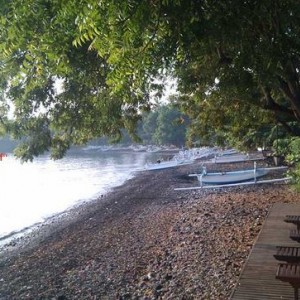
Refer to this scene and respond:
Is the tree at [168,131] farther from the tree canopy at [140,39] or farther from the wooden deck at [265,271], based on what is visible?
the tree canopy at [140,39]

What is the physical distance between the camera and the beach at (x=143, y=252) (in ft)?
28.5

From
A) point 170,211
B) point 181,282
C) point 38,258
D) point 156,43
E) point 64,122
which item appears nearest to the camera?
point 156,43

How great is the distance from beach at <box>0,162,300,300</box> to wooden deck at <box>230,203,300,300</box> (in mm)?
707

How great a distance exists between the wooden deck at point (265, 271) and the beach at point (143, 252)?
2.32 feet

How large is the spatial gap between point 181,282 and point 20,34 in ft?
22.0

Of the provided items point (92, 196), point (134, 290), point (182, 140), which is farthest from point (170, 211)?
point (182, 140)

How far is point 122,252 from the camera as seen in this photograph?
1313cm

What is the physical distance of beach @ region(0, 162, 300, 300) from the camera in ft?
28.5

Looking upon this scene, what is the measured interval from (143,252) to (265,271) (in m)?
6.37

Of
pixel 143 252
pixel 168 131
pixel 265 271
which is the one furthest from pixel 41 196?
pixel 168 131

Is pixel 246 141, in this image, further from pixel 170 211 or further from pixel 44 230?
pixel 44 230

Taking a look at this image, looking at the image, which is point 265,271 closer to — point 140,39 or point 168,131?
point 140,39

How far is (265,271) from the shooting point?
643 cm

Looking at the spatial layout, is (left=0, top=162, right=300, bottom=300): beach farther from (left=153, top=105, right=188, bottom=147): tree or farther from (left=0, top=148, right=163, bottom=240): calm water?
(left=153, top=105, right=188, bottom=147): tree
